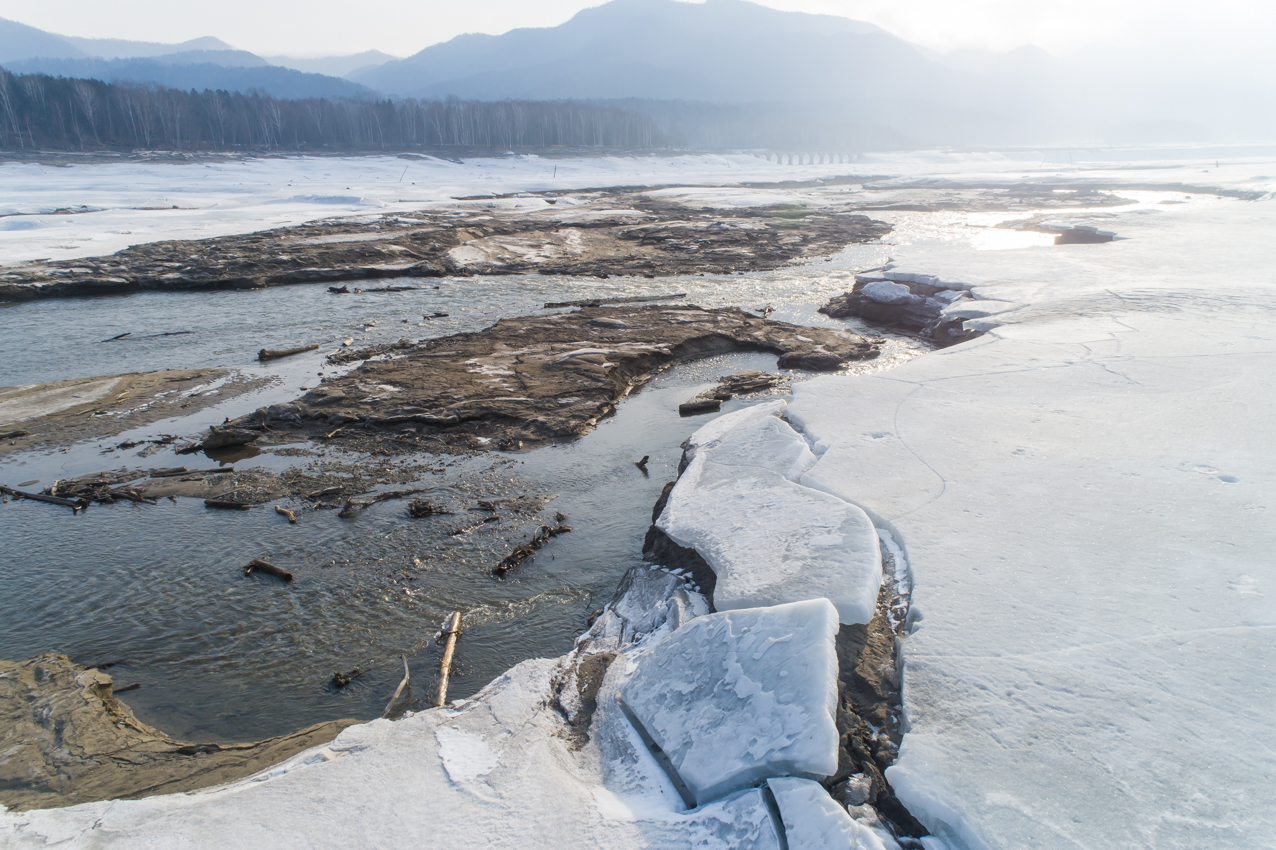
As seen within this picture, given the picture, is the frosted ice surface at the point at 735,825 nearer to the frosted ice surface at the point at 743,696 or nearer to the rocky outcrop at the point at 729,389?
the frosted ice surface at the point at 743,696

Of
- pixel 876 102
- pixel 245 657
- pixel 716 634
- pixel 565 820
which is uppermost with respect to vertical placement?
pixel 876 102

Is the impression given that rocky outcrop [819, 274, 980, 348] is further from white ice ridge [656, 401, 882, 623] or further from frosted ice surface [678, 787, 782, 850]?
frosted ice surface [678, 787, 782, 850]

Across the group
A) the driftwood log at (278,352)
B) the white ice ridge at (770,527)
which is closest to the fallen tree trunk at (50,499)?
the driftwood log at (278,352)

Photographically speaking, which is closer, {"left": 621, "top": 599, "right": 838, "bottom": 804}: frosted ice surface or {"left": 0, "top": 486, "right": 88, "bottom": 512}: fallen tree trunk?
{"left": 621, "top": 599, "right": 838, "bottom": 804}: frosted ice surface

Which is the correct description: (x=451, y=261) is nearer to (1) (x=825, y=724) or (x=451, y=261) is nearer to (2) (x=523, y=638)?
(2) (x=523, y=638)

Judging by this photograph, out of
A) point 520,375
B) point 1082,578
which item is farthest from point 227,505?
point 1082,578

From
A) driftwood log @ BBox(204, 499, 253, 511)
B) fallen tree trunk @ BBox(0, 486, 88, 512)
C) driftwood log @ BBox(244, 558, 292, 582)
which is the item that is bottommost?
driftwood log @ BBox(244, 558, 292, 582)

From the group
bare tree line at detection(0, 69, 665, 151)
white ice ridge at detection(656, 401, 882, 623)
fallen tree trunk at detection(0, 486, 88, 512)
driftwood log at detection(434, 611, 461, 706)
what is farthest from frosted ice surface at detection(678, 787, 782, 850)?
bare tree line at detection(0, 69, 665, 151)

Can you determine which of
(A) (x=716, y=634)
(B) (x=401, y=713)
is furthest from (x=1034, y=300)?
(B) (x=401, y=713)
